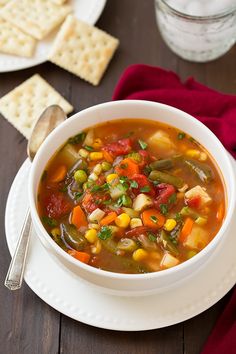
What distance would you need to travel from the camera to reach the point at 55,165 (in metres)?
3.00

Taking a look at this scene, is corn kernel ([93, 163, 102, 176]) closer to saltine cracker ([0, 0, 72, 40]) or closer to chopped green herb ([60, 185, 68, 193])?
chopped green herb ([60, 185, 68, 193])

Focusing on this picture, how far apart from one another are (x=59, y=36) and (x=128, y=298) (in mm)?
1942

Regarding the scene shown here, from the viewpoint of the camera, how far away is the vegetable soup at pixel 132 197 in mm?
2750

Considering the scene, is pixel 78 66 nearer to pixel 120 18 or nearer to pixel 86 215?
pixel 120 18

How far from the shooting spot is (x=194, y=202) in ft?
9.45

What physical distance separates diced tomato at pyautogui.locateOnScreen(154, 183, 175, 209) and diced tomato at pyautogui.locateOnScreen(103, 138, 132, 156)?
28cm

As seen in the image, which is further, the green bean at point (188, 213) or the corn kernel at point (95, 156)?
the corn kernel at point (95, 156)

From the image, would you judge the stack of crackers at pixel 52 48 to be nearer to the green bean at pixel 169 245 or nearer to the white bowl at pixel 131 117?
the white bowl at pixel 131 117

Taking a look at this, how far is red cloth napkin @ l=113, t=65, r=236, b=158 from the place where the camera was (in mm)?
3492

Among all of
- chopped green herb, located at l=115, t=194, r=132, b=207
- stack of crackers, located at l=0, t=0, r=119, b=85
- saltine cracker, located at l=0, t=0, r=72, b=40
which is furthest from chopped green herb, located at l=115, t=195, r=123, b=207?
saltine cracker, located at l=0, t=0, r=72, b=40

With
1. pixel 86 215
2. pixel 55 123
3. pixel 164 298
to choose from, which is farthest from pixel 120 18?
pixel 164 298

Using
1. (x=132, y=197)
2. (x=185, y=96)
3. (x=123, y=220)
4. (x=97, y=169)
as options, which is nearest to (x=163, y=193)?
(x=132, y=197)

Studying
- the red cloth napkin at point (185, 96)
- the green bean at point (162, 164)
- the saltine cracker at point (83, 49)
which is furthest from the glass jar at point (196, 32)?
the green bean at point (162, 164)

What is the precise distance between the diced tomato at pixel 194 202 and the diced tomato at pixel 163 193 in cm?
10
